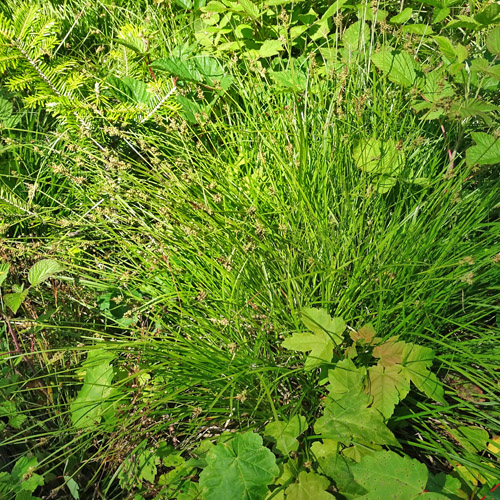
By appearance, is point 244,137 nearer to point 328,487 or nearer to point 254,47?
point 254,47

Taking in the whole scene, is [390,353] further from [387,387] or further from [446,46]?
[446,46]

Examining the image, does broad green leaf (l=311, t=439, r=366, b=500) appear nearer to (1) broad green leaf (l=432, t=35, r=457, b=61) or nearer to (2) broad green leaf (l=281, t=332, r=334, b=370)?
(2) broad green leaf (l=281, t=332, r=334, b=370)

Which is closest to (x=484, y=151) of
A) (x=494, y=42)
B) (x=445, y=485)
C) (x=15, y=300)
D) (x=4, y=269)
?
(x=494, y=42)

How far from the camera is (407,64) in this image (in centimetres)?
166

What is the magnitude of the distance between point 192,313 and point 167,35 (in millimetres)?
1688

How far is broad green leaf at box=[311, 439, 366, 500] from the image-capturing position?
1128mm

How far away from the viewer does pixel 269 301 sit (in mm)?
1497

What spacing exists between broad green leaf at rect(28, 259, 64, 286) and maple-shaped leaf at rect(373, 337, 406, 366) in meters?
0.98

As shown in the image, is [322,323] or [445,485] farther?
[322,323]

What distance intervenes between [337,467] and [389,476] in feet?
0.44

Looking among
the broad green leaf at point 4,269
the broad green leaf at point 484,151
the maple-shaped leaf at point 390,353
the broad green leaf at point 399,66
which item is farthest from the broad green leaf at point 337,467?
the broad green leaf at point 399,66

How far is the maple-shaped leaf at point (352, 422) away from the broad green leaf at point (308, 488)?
104mm

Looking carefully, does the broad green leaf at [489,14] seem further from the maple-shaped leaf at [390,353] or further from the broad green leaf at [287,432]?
the broad green leaf at [287,432]

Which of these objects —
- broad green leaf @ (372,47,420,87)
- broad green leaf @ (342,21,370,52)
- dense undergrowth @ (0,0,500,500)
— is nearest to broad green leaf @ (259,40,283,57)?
dense undergrowth @ (0,0,500,500)
